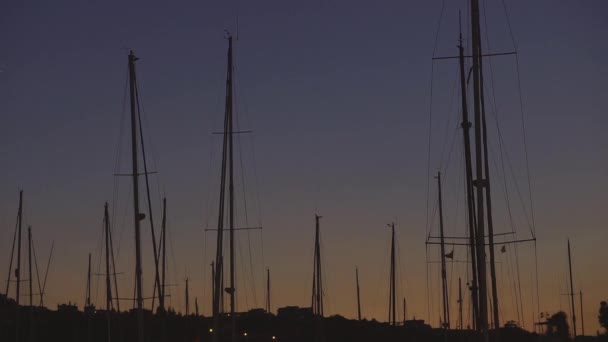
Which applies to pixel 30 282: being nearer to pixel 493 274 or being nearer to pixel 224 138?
pixel 224 138

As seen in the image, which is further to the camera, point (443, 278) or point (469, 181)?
point (443, 278)

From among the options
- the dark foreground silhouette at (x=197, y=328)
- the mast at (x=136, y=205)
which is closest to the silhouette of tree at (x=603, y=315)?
the dark foreground silhouette at (x=197, y=328)

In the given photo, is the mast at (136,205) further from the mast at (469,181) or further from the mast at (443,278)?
the mast at (443,278)

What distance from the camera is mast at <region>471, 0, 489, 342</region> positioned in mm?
26344

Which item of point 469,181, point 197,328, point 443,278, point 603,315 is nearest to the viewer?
point 469,181

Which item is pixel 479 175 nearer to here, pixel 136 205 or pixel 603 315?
pixel 136 205

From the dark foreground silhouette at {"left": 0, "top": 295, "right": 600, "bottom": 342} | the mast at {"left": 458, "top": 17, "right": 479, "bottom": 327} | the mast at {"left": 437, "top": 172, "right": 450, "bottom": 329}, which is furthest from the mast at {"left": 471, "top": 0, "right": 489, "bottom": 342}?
the dark foreground silhouette at {"left": 0, "top": 295, "right": 600, "bottom": 342}

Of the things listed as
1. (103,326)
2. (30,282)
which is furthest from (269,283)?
(30,282)

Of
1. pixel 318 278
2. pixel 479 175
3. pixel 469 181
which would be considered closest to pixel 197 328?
pixel 318 278

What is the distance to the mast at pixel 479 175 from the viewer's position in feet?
86.4

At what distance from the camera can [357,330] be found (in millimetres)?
77625

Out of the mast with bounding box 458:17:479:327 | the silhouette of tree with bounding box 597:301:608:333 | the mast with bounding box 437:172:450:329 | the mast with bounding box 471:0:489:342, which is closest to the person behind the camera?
the mast with bounding box 471:0:489:342

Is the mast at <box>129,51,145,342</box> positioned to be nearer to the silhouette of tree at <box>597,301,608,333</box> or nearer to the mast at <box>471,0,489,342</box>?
the mast at <box>471,0,489,342</box>

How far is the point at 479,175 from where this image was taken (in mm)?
27328
